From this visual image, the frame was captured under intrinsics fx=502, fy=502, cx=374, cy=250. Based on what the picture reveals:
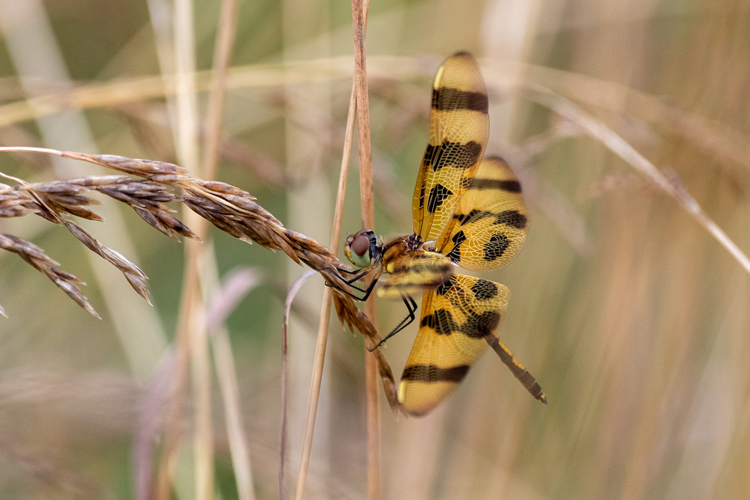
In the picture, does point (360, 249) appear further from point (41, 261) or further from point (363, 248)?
point (41, 261)

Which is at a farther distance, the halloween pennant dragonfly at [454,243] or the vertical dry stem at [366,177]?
the halloween pennant dragonfly at [454,243]

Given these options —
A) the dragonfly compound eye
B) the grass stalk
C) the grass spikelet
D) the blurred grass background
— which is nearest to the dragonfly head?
the dragonfly compound eye

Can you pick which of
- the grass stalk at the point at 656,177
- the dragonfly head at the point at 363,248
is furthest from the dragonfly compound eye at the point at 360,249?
the grass stalk at the point at 656,177

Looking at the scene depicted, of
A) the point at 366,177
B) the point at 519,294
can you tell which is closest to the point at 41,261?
the point at 366,177

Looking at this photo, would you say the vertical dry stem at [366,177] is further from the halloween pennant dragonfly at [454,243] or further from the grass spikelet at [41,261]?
the grass spikelet at [41,261]

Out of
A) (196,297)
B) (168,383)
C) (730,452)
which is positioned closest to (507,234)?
(196,297)

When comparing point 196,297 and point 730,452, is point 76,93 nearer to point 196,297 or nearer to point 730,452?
point 196,297

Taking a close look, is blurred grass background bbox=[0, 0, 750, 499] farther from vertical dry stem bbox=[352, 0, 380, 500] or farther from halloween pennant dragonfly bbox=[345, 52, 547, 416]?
vertical dry stem bbox=[352, 0, 380, 500]
